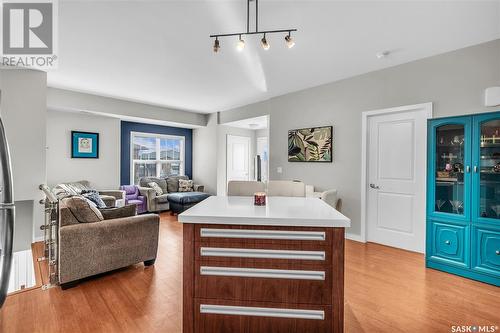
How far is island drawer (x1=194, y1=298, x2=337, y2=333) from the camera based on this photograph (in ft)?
4.46

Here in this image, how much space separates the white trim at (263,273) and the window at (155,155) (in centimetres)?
559

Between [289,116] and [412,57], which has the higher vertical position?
[412,57]

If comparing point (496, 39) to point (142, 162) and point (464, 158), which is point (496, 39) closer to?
point (464, 158)

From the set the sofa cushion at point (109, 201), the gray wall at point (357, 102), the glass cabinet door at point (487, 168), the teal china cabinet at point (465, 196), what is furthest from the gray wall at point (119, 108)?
the glass cabinet door at point (487, 168)

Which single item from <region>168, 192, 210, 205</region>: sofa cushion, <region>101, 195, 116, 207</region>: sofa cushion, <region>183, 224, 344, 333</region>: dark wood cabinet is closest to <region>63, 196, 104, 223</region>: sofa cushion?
<region>183, 224, 344, 333</region>: dark wood cabinet

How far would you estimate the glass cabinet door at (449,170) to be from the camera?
2.66m

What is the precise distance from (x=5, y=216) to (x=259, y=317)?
1.39 m

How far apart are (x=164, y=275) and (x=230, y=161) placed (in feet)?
15.4

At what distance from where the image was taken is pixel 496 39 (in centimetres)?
270

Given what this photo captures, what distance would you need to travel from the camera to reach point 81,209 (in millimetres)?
2492

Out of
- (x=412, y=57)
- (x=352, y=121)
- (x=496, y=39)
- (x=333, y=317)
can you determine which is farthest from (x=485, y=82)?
(x=333, y=317)

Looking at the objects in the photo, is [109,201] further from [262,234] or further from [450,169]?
[450,169]

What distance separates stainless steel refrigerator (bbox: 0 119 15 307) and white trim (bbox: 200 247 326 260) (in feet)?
2.98

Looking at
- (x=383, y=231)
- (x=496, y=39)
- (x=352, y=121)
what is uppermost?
(x=496, y=39)
